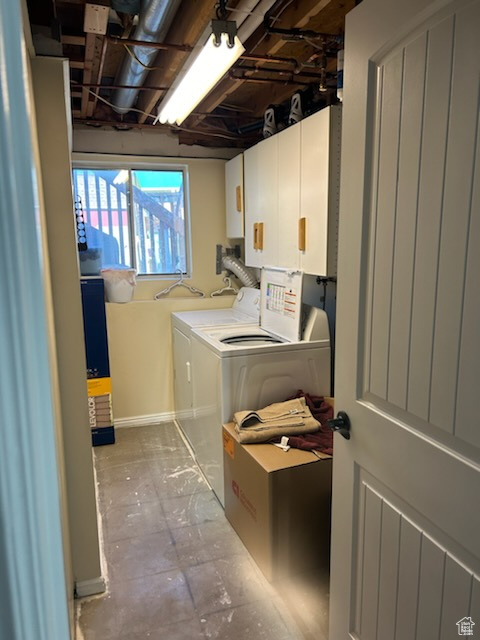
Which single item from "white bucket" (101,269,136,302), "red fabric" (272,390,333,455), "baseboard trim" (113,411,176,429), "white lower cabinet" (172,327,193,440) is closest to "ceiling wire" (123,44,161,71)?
"white bucket" (101,269,136,302)

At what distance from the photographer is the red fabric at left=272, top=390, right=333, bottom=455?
7.03 feet

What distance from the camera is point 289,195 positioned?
8.89ft

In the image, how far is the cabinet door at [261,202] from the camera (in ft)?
9.58

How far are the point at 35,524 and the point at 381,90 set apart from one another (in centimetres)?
123

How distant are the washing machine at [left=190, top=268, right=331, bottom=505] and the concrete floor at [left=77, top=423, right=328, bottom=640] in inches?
10.1

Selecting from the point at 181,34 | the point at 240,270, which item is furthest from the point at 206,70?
the point at 240,270

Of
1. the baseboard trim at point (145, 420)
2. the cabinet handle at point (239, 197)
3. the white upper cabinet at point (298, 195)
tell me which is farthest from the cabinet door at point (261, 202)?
the baseboard trim at point (145, 420)

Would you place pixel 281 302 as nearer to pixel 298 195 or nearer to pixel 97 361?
pixel 298 195

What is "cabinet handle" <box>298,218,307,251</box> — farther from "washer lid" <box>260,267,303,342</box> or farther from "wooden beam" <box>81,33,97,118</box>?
"wooden beam" <box>81,33,97,118</box>

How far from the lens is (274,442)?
7.39 feet

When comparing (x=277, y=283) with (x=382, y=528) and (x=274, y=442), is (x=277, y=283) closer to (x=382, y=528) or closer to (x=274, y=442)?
(x=274, y=442)

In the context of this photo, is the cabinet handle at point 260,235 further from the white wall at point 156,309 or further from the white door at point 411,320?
the white door at point 411,320

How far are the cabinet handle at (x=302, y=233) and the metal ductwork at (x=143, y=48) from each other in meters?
1.14

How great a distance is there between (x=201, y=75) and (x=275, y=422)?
5.66ft
